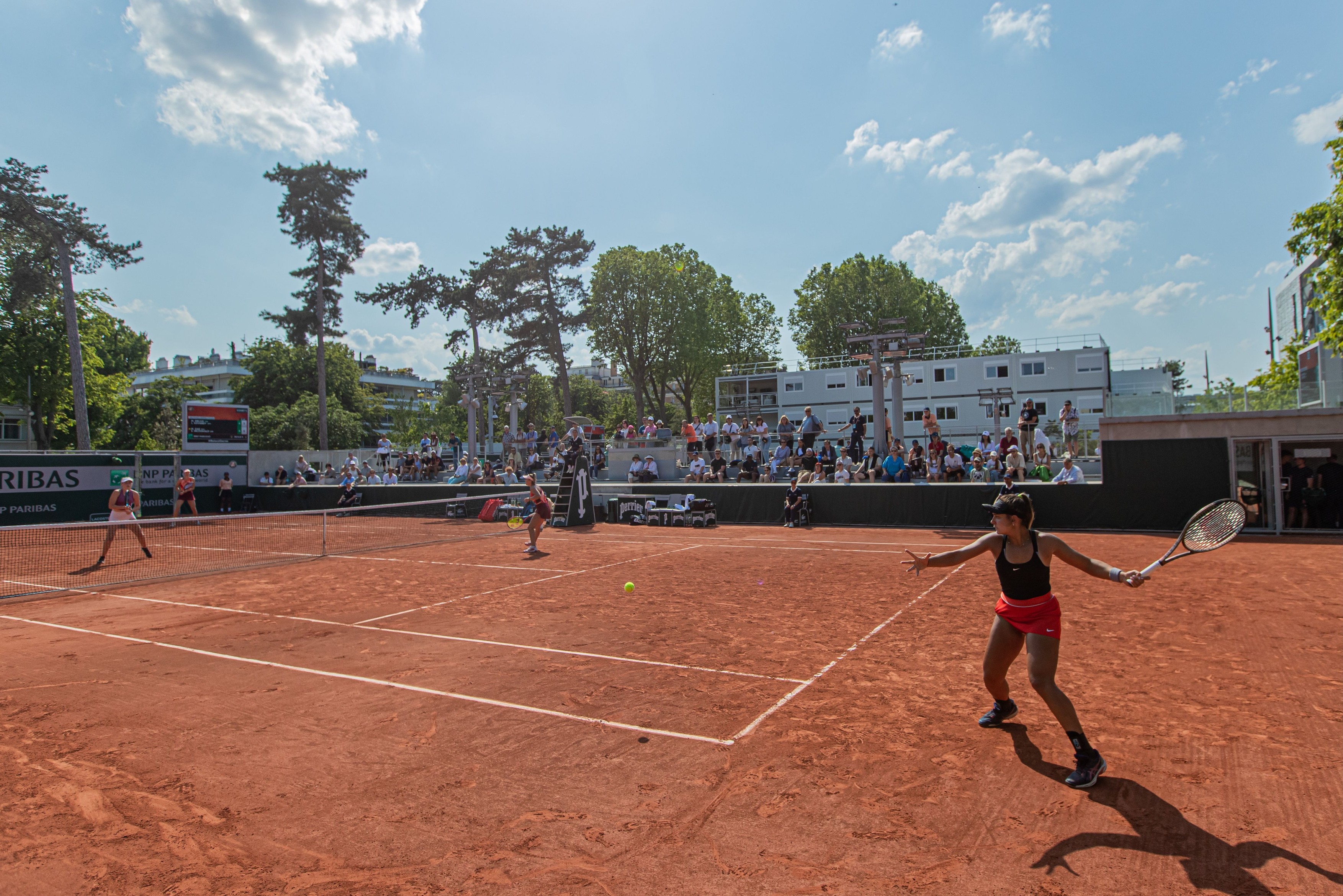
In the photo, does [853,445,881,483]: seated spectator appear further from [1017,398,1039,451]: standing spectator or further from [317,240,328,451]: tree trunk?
[317,240,328,451]: tree trunk

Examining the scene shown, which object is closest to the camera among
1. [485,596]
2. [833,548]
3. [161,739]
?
[161,739]

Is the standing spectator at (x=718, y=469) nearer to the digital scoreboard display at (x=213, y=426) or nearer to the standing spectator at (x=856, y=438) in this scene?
the standing spectator at (x=856, y=438)

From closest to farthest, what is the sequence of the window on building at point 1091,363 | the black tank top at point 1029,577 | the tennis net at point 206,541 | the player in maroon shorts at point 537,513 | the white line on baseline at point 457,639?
1. the black tank top at point 1029,577
2. the white line on baseline at point 457,639
3. the tennis net at point 206,541
4. the player in maroon shorts at point 537,513
5. the window on building at point 1091,363

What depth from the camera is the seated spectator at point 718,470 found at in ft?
87.9

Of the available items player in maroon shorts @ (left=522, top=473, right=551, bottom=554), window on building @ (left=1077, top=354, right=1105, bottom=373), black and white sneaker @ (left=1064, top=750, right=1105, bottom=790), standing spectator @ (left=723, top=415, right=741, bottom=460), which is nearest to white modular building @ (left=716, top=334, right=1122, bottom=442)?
window on building @ (left=1077, top=354, right=1105, bottom=373)

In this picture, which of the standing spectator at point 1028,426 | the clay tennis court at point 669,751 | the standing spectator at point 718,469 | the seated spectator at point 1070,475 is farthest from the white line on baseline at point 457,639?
the standing spectator at point 1028,426

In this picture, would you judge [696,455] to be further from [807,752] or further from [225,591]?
[807,752]

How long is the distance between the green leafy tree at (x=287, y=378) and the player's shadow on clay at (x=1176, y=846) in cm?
6450

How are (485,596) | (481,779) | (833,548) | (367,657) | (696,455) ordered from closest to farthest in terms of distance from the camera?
(481,779)
(367,657)
(485,596)
(833,548)
(696,455)

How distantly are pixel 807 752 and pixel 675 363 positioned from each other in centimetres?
5211

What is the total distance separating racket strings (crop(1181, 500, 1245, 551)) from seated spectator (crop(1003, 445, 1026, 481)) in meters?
15.7

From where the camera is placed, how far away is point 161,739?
5699 millimetres

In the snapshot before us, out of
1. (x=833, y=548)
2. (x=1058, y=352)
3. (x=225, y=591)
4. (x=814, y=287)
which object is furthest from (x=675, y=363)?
(x=225, y=591)

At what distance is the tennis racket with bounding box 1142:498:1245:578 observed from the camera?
4.93 m
